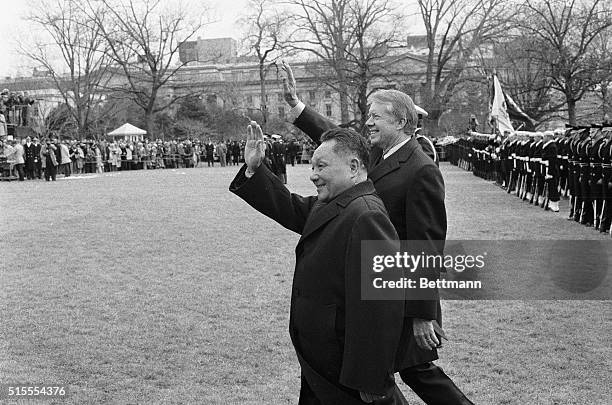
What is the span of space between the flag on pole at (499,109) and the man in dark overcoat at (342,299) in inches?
987

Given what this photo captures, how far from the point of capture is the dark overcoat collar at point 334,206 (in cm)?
351

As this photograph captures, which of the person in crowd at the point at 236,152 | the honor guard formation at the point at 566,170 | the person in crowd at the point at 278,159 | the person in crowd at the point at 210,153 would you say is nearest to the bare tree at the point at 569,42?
the honor guard formation at the point at 566,170

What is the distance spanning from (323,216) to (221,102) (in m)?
72.5

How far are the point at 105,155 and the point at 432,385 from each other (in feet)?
146

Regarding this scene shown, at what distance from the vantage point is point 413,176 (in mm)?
4070

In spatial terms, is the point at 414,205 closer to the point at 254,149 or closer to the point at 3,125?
the point at 254,149

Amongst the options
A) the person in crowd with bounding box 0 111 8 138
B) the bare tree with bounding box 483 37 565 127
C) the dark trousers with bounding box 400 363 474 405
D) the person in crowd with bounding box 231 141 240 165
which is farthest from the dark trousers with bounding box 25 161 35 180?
the dark trousers with bounding box 400 363 474 405

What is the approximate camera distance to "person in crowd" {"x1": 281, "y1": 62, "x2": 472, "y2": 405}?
396 centimetres

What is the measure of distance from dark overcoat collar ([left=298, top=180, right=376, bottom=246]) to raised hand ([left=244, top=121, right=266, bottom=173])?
1.93 feet

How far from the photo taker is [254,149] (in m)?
4.14

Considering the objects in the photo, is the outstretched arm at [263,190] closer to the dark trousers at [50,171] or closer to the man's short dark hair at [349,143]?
the man's short dark hair at [349,143]

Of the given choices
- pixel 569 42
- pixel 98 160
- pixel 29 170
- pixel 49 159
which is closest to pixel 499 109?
pixel 569 42

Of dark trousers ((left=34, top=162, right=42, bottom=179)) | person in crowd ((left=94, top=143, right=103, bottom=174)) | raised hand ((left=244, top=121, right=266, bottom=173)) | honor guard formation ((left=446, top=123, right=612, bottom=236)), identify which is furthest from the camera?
person in crowd ((left=94, top=143, right=103, bottom=174))

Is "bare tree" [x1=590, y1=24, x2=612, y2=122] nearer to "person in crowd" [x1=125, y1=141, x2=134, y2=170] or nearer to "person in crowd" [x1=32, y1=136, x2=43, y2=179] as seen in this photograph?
"person in crowd" [x1=32, y1=136, x2=43, y2=179]
